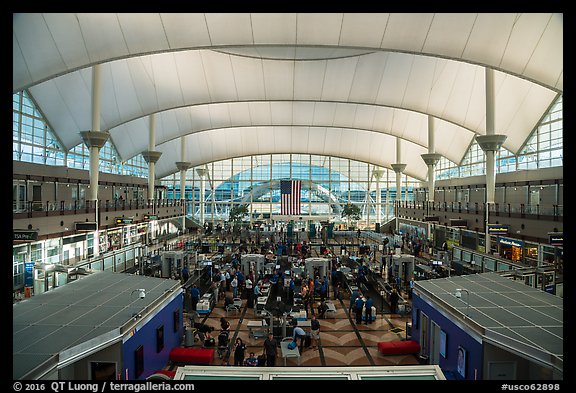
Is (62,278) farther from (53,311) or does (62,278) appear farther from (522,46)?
(522,46)

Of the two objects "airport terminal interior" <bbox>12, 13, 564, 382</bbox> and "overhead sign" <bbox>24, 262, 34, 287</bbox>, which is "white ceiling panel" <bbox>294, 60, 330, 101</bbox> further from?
"overhead sign" <bbox>24, 262, 34, 287</bbox>

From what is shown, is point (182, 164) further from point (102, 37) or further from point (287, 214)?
point (102, 37)

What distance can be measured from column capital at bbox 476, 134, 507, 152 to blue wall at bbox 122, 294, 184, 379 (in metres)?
19.6

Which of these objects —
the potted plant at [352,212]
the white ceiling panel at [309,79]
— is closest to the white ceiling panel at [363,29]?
the white ceiling panel at [309,79]

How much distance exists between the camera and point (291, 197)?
122 feet

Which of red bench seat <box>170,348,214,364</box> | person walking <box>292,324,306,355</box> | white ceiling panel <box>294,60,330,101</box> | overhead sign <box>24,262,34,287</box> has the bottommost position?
red bench seat <box>170,348,214,364</box>

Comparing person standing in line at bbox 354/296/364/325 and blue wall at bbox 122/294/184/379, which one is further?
person standing in line at bbox 354/296/364/325

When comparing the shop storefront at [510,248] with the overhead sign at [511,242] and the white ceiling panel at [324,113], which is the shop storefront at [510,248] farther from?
the white ceiling panel at [324,113]

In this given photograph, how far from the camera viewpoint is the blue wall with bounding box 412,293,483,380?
7.18 meters

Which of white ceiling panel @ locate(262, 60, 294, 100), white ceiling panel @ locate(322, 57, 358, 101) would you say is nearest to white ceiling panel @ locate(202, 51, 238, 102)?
white ceiling panel @ locate(262, 60, 294, 100)

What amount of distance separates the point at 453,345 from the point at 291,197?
96.2ft

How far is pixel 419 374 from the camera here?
425 centimetres

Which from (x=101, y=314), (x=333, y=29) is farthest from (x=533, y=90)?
(x=101, y=314)

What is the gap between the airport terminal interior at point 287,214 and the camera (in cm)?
748
